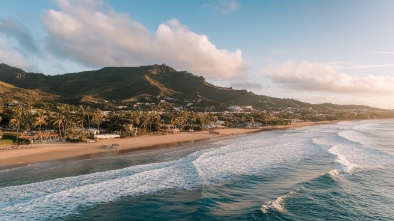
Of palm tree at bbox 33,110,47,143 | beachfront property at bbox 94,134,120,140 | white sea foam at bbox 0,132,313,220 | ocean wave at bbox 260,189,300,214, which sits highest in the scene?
palm tree at bbox 33,110,47,143

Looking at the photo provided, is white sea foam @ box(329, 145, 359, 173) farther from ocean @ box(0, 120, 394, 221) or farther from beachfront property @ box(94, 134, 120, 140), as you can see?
beachfront property @ box(94, 134, 120, 140)

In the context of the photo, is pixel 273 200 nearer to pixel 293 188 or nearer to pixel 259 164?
pixel 293 188

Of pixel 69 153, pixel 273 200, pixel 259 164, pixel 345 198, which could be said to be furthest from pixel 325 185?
pixel 69 153

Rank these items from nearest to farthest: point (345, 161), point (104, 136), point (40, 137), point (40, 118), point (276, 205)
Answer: point (276, 205) → point (345, 161) → point (40, 137) → point (40, 118) → point (104, 136)

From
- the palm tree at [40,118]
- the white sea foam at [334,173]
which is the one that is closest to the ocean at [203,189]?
the white sea foam at [334,173]

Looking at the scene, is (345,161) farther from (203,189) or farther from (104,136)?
(104,136)

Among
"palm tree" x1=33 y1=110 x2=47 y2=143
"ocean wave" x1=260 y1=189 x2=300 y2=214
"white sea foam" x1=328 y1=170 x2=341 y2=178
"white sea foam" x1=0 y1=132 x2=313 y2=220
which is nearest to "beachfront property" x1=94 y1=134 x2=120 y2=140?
"palm tree" x1=33 y1=110 x2=47 y2=143

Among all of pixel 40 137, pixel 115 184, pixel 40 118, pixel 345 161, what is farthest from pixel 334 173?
pixel 40 118

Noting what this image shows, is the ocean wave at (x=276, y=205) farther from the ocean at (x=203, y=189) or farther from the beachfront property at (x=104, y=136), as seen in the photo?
the beachfront property at (x=104, y=136)
